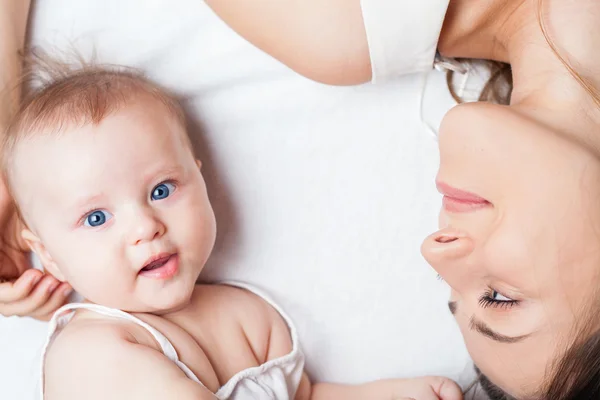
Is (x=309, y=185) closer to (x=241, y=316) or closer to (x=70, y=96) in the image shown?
(x=241, y=316)

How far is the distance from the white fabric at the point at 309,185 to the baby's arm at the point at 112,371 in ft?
0.61

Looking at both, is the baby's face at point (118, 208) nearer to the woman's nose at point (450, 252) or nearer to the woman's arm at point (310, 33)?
the woman's arm at point (310, 33)

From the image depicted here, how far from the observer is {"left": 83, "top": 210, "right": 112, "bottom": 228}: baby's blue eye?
104 cm

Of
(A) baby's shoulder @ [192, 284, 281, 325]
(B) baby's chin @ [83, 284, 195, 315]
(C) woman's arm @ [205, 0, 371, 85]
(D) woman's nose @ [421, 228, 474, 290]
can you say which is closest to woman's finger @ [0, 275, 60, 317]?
(B) baby's chin @ [83, 284, 195, 315]

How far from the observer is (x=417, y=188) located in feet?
3.93

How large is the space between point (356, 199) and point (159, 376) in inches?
17.1

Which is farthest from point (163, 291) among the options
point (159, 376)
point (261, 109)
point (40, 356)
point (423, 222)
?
point (423, 222)

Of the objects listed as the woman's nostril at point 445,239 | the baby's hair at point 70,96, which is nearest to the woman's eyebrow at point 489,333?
the woman's nostril at point 445,239

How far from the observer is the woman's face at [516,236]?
82cm

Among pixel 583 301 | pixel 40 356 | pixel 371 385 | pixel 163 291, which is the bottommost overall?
pixel 371 385

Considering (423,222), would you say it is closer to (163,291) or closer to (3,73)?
(163,291)

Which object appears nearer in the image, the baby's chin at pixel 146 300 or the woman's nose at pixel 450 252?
the woman's nose at pixel 450 252

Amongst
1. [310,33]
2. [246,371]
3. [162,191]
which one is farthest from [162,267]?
[310,33]

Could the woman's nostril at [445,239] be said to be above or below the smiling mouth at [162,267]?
above
